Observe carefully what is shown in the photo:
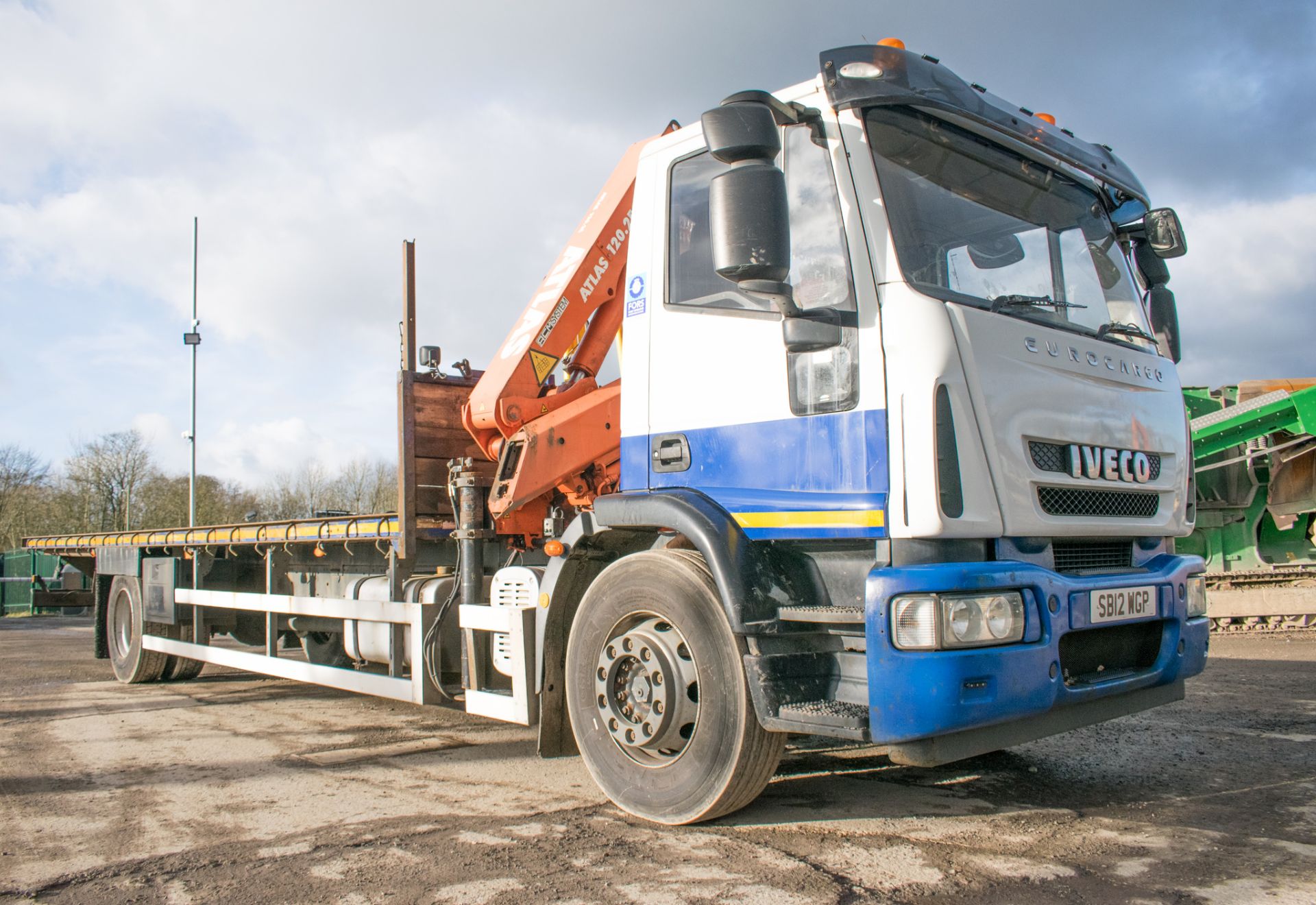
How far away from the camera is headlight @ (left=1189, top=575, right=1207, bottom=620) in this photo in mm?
3965

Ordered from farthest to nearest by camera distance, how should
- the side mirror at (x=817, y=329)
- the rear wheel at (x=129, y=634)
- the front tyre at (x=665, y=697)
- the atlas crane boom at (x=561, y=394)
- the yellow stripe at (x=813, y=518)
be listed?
1. the rear wheel at (x=129, y=634)
2. the atlas crane boom at (x=561, y=394)
3. the front tyre at (x=665, y=697)
4. the side mirror at (x=817, y=329)
5. the yellow stripe at (x=813, y=518)

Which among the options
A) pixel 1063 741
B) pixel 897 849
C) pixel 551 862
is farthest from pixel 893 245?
pixel 1063 741

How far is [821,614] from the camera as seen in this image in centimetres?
329

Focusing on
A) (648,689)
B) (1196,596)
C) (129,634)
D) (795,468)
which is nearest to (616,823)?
(648,689)

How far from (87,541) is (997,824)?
9045mm

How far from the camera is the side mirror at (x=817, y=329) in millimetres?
3400

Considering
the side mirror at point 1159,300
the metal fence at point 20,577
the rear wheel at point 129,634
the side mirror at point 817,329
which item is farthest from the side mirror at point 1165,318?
the metal fence at point 20,577

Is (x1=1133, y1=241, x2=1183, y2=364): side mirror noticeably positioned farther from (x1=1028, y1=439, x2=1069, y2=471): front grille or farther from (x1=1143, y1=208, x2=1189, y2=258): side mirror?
(x1=1028, y1=439, x2=1069, y2=471): front grille

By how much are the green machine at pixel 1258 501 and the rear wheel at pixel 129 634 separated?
990 cm

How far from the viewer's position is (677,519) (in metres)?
3.70

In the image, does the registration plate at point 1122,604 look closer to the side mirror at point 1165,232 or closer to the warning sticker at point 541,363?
the side mirror at point 1165,232

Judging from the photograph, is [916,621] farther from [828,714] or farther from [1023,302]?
[1023,302]

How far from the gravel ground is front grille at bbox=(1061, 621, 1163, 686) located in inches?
23.0

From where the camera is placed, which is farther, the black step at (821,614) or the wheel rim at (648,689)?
the wheel rim at (648,689)
